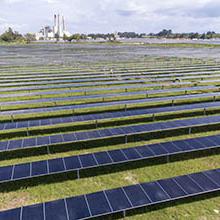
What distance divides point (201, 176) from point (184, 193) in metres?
1.13

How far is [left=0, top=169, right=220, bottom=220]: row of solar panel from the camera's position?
20.7 feet

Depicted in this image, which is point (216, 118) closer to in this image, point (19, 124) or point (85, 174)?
point (85, 174)

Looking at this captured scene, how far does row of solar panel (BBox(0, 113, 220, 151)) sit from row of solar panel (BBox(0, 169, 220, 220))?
409cm

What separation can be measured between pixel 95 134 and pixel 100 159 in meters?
2.55

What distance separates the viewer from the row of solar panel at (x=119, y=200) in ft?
20.7

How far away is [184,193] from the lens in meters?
7.12

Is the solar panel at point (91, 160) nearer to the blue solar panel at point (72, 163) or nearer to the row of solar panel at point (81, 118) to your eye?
the blue solar panel at point (72, 163)

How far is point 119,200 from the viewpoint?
268 inches

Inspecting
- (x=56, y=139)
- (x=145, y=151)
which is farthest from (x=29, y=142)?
(x=145, y=151)

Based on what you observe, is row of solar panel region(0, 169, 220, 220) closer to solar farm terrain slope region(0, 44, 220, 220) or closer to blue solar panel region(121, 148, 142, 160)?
solar farm terrain slope region(0, 44, 220, 220)

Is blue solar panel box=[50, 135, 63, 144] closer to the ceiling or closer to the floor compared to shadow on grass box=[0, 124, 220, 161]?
closer to the ceiling

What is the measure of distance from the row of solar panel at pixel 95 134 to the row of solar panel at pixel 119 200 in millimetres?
4094

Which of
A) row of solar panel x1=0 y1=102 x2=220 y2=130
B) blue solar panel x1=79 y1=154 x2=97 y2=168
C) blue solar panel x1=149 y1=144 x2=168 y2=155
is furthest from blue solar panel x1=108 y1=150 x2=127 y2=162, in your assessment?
row of solar panel x1=0 y1=102 x2=220 y2=130

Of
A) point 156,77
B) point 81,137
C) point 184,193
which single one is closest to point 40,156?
point 81,137
